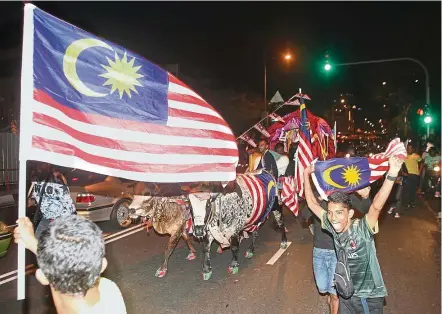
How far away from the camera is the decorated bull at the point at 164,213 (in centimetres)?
734

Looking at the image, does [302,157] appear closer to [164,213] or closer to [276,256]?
[164,213]

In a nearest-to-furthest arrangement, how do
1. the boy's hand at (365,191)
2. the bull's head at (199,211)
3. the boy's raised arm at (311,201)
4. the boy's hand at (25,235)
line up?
1. the boy's hand at (25,235)
2. the boy's raised arm at (311,201)
3. the boy's hand at (365,191)
4. the bull's head at (199,211)

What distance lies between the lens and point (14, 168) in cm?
2027

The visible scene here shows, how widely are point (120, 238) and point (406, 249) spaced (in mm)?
6455

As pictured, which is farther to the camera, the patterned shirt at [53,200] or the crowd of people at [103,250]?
the patterned shirt at [53,200]

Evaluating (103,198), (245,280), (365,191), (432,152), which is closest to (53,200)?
(245,280)

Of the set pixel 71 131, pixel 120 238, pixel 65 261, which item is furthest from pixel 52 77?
pixel 120 238

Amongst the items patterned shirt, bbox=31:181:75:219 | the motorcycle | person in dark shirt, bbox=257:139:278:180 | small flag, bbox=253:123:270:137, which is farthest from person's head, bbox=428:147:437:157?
patterned shirt, bbox=31:181:75:219

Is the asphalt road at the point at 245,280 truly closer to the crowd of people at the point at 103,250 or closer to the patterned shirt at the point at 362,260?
the crowd of people at the point at 103,250

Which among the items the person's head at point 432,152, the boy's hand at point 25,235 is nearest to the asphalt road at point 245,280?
the boy's hand at point 25,235

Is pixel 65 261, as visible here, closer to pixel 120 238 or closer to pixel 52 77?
pixel 52 77

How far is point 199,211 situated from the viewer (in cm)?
693

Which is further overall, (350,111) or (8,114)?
(350,111)

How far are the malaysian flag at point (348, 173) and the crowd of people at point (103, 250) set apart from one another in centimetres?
16
